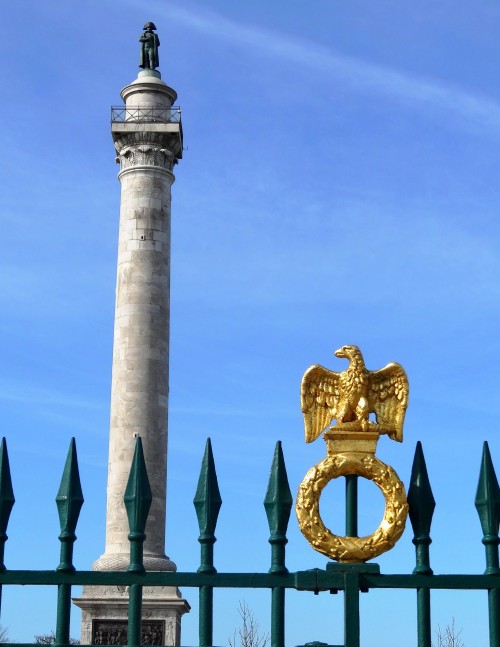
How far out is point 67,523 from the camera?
6.22 meters

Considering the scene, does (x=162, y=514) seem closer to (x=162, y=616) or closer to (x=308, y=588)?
(x=162, y=616)

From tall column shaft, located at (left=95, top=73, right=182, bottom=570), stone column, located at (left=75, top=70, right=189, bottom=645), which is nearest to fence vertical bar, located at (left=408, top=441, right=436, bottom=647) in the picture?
stone column, located at (left=75, top=70, right=189, bottom=645)

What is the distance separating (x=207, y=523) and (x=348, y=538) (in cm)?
71

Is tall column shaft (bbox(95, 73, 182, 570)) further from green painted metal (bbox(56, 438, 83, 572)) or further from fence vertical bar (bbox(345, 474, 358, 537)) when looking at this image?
fence vertical bar (bbox(345, 474, 358, 537))

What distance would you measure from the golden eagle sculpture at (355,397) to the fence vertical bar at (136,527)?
0.87 metres

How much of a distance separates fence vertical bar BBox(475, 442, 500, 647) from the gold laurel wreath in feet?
1.40

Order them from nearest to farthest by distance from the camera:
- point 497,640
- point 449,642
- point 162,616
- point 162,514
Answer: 1. point 497,640
2. point 449,642
3. point 162,616
4. point 162,514

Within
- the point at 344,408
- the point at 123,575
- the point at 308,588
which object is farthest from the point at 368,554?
the point at 123,575

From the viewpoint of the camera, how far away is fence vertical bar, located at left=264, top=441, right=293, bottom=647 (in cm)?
602

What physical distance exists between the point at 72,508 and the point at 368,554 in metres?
1.51

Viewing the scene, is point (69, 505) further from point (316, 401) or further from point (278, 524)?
point (316, 401)

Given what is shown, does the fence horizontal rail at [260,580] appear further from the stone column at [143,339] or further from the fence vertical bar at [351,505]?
the stone column at [143,339]

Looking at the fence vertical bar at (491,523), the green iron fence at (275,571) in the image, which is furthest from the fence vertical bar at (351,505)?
the fence vertical bar at (491,523)

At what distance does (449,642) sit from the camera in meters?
26.7
